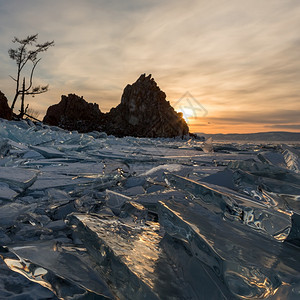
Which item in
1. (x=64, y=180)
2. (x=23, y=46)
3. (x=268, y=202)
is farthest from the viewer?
(x=23, y=46)

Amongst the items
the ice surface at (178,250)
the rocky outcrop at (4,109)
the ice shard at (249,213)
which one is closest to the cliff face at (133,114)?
the rocky outcrop at (4,109)

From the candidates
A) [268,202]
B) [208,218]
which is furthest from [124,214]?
[268,202]

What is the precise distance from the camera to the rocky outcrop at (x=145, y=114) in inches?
1582

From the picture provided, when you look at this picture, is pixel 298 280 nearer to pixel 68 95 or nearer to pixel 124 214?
pixel 124 214

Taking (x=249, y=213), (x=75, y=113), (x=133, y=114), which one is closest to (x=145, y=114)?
(x=133, y=114)

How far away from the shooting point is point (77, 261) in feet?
2.29

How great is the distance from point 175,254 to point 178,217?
9cm

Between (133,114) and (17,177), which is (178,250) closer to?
(17,177)

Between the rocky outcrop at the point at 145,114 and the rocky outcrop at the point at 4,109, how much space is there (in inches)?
1045

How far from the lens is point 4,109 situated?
40.2ft

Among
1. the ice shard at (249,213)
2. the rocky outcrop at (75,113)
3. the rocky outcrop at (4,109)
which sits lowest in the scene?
the ice shard at (249,213)

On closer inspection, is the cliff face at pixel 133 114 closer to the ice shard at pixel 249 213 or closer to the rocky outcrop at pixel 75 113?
the rocky outcrop at pixel 75 113

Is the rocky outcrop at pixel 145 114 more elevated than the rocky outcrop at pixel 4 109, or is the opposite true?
the rocky outcrop at pixel 145 114

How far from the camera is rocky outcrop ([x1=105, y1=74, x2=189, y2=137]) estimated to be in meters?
40.2
